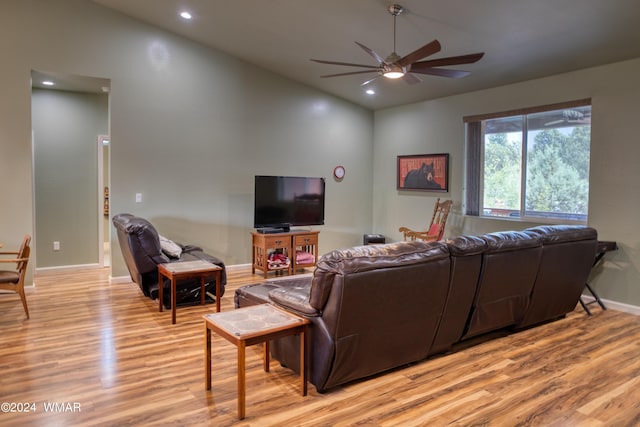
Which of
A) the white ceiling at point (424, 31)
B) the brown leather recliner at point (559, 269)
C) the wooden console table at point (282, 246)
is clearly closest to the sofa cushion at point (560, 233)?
the brown leather recliner at point (559, 269)

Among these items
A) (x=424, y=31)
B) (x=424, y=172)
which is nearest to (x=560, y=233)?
(x=424, y=31)

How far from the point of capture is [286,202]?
654cm

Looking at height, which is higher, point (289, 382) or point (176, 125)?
point (176, 125)

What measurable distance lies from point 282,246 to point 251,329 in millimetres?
3796

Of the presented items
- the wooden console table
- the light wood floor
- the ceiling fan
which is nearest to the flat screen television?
the wooden console table

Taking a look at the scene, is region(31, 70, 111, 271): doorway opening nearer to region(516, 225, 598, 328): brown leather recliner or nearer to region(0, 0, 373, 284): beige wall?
region(0, 0, 373, 284): beige wall

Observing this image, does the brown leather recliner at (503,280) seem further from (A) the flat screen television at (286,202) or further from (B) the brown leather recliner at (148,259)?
(A) the flat screen television at (286,202)

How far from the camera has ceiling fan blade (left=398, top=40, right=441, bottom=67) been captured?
11.3 ft

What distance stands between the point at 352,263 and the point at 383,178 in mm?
5366

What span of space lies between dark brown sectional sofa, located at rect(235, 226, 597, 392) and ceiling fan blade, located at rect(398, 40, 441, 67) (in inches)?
59.3

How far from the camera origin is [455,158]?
648 cm

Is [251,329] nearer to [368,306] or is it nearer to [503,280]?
[368,306]

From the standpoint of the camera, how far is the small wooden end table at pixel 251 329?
244 centimetres

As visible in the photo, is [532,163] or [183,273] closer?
[183,273]
